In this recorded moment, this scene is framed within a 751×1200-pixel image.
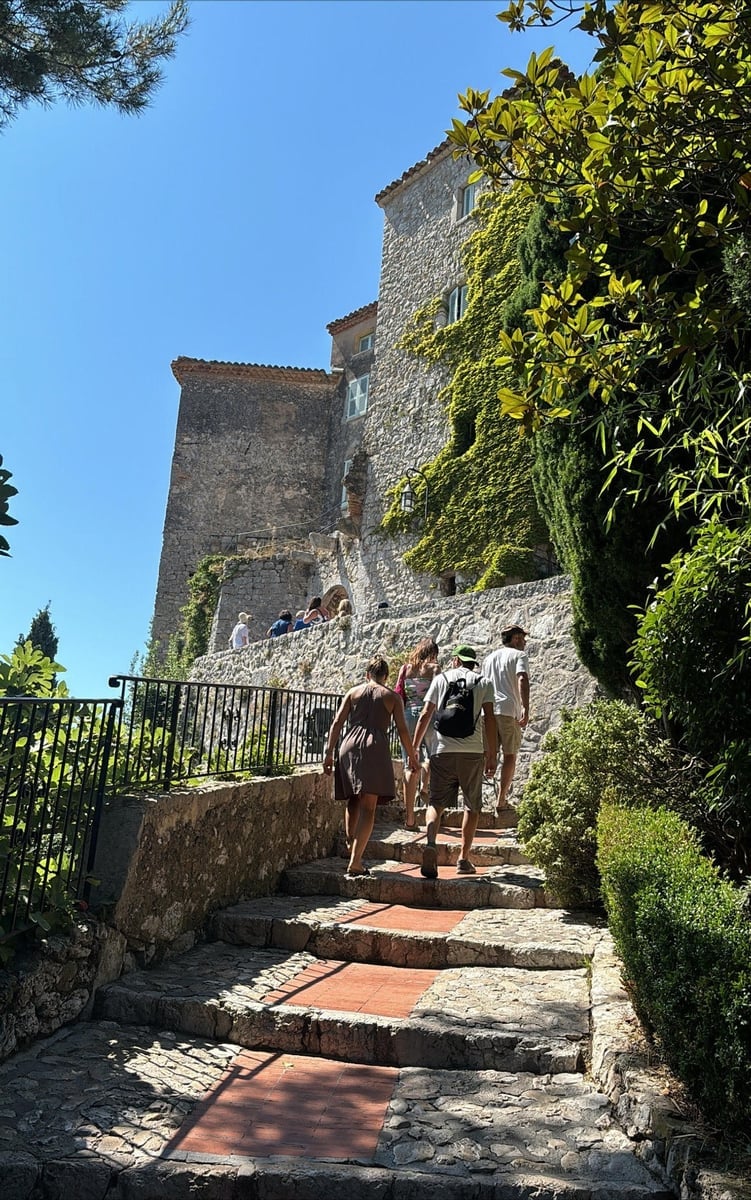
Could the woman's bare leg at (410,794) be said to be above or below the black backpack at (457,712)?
below

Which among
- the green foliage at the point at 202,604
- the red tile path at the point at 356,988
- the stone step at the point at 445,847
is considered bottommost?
the red tile path at the point at 356,988

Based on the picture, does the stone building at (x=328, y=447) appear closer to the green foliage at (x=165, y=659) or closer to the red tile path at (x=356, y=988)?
the green foliage at (x=165, y=659)

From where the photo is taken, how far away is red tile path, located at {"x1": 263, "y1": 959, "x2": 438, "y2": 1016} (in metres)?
4.18

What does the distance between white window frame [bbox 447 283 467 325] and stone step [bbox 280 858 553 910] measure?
47.8ft

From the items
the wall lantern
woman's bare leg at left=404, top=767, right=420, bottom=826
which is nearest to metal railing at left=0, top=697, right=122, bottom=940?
woman's bare leg at left=404, top=767, right=420, bottom=826

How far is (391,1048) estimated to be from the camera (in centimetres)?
381

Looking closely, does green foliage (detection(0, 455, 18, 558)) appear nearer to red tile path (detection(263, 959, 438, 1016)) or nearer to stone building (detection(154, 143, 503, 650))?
red tile path (detection(263, 959, 438, 1016))

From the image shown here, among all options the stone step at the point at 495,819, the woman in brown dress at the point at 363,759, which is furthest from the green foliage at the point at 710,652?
the stone step at the point at 495,819

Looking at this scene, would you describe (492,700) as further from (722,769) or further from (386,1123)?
(386,1123)

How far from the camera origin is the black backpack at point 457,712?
21.7 ft

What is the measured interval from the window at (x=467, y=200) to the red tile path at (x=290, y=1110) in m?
18.7

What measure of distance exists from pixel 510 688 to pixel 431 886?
248cm

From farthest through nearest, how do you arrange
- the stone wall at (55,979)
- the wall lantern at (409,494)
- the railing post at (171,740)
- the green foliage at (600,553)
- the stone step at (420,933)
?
the wall lantern at (409,494) < the green foliage at (600,553) < the railing post at (171,740) < the stone step at (420,933) < the stone wall at (55,979)

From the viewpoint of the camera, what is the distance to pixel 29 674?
4551 millimetres
